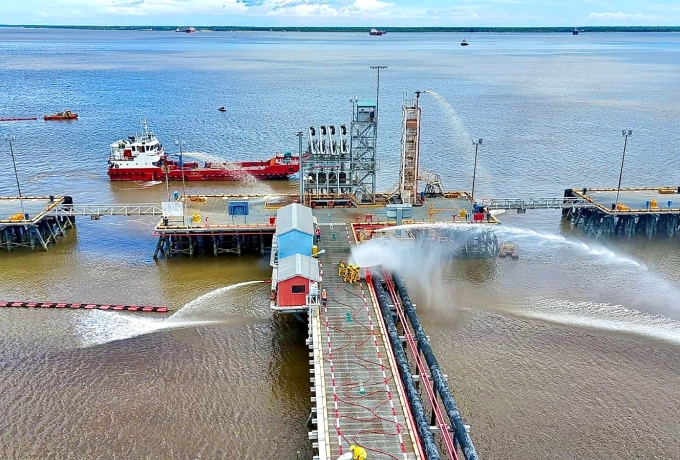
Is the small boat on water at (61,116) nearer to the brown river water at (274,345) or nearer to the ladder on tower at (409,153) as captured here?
the brown river water at (274,345)

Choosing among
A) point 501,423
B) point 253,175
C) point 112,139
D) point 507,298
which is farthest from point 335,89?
point 501,423

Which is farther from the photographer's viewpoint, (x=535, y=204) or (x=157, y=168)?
(x=157, y=168)

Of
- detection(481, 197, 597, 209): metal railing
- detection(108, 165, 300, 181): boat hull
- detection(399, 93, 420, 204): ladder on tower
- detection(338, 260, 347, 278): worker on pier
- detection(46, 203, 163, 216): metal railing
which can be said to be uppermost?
detection(399, 93, 420, 204): ladder on tower

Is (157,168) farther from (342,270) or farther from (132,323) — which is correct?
(342,270)

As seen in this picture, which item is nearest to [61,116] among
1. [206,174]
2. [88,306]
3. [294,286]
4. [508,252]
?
[206,174]

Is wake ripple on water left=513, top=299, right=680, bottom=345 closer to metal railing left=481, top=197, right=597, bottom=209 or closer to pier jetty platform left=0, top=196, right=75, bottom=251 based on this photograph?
metal railing left=481, top=197, right=597, bottom=209

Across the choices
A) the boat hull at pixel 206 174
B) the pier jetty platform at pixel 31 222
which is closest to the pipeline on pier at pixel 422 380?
the pier jetty platform at pixel 31 222

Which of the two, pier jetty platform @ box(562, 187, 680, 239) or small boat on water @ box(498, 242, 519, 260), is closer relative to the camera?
small boat on water @ box(498, 242, 519, 260)

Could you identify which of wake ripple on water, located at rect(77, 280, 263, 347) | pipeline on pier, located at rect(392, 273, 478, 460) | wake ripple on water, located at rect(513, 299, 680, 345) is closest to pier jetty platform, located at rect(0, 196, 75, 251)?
wake ripple on water, located at rect(77, 280, 263, 347)
